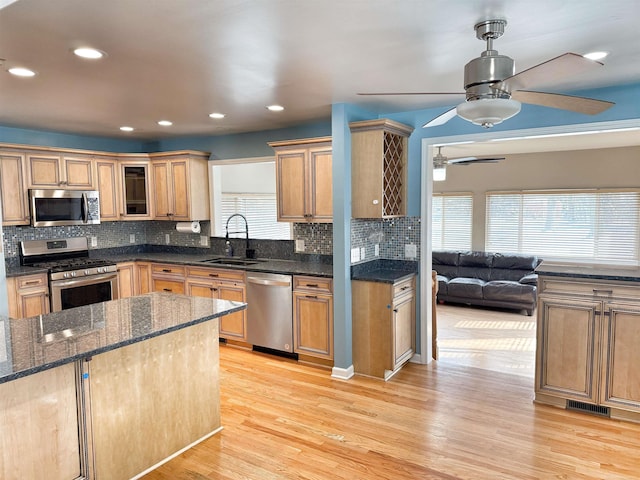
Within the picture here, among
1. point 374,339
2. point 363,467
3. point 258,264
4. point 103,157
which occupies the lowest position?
point 363,467

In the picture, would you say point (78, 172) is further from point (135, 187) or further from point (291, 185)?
point (291, 185)

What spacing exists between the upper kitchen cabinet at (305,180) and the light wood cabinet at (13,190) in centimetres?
276

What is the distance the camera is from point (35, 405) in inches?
81.4

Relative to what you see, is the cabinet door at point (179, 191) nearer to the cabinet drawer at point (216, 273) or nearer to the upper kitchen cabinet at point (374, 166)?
the cabinet drawer at point (216, 273)

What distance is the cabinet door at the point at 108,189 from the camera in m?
5.49

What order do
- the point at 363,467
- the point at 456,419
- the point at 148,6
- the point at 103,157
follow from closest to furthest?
the point at 148,6, the point at 363,467, the point at 456,419, the point at 103,157

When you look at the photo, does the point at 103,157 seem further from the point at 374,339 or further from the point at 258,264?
the point at 374,339

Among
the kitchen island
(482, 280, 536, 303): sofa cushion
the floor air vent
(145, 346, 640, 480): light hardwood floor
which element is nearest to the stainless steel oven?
(145, 346, 640, 480): light hardwood floor

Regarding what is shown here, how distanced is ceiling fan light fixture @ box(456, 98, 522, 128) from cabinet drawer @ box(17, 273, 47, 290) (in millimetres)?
4512

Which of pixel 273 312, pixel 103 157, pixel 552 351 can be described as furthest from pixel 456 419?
pixel 103 157

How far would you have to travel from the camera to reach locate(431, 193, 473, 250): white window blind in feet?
26.3

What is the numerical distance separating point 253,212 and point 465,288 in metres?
3.51

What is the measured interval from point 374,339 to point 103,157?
409cm

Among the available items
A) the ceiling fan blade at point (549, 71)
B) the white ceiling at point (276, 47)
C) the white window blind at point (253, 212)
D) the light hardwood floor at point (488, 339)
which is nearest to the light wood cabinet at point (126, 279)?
the white window blind at point (253, 212)
